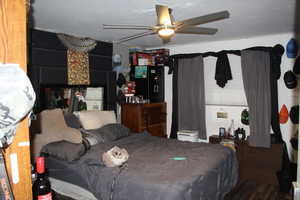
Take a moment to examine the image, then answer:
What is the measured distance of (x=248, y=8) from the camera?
→ 8.34 ft

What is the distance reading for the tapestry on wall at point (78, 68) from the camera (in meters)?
3.81

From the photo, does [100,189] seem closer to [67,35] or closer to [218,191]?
[218,191]

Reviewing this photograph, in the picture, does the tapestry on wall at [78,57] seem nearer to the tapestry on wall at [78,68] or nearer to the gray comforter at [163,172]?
the tapestry on wall at [78,68]

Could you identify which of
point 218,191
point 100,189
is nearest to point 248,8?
point 218,191

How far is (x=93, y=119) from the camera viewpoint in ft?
11.9

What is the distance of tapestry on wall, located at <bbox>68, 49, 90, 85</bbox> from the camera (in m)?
3.81

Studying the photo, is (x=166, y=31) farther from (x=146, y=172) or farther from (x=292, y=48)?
(x=292, y=48)

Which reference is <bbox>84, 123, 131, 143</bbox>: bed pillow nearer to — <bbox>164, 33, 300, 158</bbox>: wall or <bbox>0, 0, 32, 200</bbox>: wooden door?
<bbox>164, 33, 300, 158</bbox>: wall

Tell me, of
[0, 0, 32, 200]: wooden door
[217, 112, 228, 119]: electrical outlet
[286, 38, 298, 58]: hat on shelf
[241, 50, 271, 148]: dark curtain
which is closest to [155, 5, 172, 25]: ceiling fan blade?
[0, 0, 32, 200]: wooden door

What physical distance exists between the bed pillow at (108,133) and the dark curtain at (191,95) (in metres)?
1.53

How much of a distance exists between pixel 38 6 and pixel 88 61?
1635 millimetres

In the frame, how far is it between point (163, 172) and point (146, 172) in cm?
17

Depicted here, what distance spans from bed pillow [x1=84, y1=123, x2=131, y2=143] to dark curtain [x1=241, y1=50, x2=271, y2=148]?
2.20 meters

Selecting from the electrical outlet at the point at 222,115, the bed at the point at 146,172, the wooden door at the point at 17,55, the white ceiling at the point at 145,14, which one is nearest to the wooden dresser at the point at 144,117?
the bed at the point at 146,172
